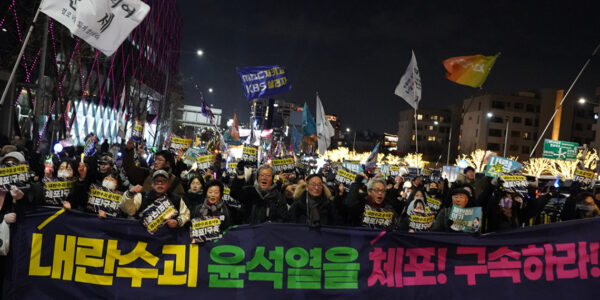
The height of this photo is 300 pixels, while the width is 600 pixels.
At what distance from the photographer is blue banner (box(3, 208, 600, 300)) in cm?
515

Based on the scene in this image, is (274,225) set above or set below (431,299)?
above

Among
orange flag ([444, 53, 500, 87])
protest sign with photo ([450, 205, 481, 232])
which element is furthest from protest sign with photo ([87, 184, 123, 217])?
orange flag ([444, 53, 500, 87])

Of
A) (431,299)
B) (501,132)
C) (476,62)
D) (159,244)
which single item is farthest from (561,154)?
(501,132)

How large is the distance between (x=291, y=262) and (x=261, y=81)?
29.4ft

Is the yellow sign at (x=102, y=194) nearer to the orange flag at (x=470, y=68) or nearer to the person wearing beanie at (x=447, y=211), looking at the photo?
the person wearing beanie at (x=447, y=211)

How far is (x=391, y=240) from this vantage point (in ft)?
18.3

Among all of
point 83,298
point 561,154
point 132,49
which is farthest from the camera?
point 132,49

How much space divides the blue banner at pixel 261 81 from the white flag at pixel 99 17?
6.12m

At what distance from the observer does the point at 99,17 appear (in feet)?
23.0

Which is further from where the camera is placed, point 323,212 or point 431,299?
point 323,212

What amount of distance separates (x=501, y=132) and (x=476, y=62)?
7916cm

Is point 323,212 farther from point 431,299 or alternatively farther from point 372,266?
point 431,299

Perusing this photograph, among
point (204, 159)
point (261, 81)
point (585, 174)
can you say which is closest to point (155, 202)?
point (204, 159)

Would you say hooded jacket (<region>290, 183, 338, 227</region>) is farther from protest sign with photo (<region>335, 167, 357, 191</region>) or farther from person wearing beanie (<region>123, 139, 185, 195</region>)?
person wearing beanie (<region>123, 139, 185, 195</region>)
